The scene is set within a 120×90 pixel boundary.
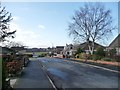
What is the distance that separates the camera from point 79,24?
6806cm

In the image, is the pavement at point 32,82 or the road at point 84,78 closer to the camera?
the pavement at point 32,82

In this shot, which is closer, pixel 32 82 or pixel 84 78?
pixel 32 82

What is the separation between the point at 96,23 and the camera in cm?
6681

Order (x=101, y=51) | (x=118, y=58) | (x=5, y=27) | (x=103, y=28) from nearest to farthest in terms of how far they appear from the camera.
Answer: (x=118, y=58) < (x=5, y=27) < (x=101, y=51) < (x=103, y=28)

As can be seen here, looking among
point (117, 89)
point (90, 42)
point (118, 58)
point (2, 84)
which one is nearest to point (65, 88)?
point (117, 89)

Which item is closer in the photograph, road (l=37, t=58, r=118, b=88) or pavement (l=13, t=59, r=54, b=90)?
pavement (l=13, t=59, r=54, b=90)

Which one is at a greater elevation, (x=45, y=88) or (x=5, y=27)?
(x=5, y=27)

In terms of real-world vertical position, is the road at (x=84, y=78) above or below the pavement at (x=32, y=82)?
below

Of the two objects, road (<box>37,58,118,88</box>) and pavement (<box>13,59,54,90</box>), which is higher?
pavement (<box>13,59,54,90</box>)

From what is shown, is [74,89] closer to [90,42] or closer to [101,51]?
[101,51]

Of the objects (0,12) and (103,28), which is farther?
(103,28)

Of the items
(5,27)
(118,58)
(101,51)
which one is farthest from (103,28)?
(5,27)

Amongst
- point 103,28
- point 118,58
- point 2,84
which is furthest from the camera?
point 103,28

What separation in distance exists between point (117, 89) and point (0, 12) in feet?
119
